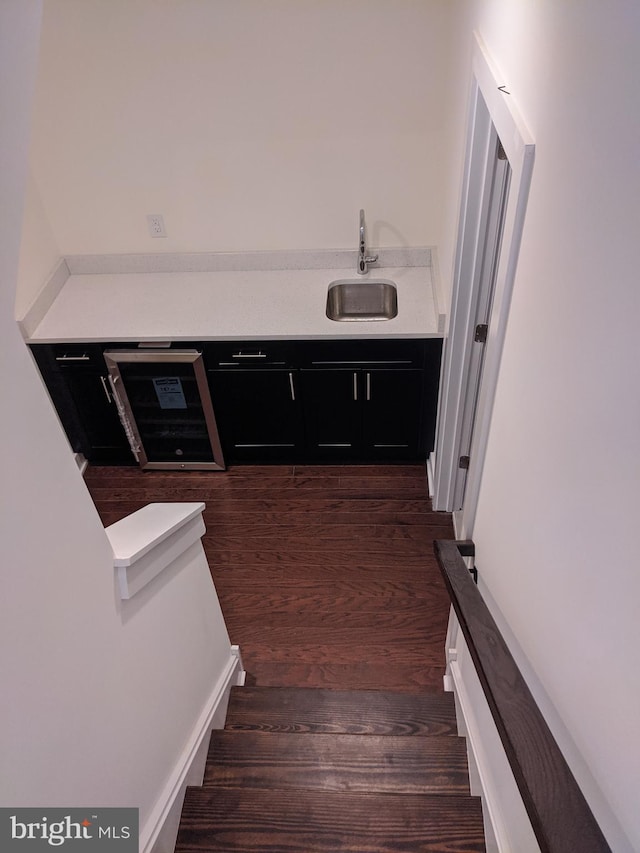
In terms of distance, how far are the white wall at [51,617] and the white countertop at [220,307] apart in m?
1.67

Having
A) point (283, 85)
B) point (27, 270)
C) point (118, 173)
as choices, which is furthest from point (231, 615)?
point (283, 85)

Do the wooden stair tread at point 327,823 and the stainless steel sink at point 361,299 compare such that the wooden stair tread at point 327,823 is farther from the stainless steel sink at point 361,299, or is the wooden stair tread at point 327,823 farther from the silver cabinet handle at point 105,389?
the stainless steel sink at point 361,299

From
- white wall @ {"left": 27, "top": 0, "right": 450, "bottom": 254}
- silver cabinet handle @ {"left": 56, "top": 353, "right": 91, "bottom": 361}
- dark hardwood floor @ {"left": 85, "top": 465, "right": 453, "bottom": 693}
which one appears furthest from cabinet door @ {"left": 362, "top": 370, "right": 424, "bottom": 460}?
silver cabinet handle @ {"left": 56, "top": 353, "right": 91, "bottom": 361}

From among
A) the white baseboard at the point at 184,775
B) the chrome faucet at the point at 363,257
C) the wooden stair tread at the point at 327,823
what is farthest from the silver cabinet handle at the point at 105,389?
the wooden stair tread at the point at 327,823

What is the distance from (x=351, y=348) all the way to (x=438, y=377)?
19.0 inches

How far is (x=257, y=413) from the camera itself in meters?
3.09

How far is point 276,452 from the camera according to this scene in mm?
3279

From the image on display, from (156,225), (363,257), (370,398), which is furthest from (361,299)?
(156,225)

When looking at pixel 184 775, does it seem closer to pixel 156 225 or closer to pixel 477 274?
pixel 477 274

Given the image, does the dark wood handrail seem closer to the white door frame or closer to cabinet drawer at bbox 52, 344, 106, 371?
the white door frame

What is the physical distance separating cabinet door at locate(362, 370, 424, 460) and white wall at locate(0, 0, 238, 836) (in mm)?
1771

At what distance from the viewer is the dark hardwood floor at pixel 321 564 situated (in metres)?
2.41

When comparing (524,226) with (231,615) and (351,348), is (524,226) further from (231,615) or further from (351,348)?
(231,615)

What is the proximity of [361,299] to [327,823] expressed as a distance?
2.42 metres
